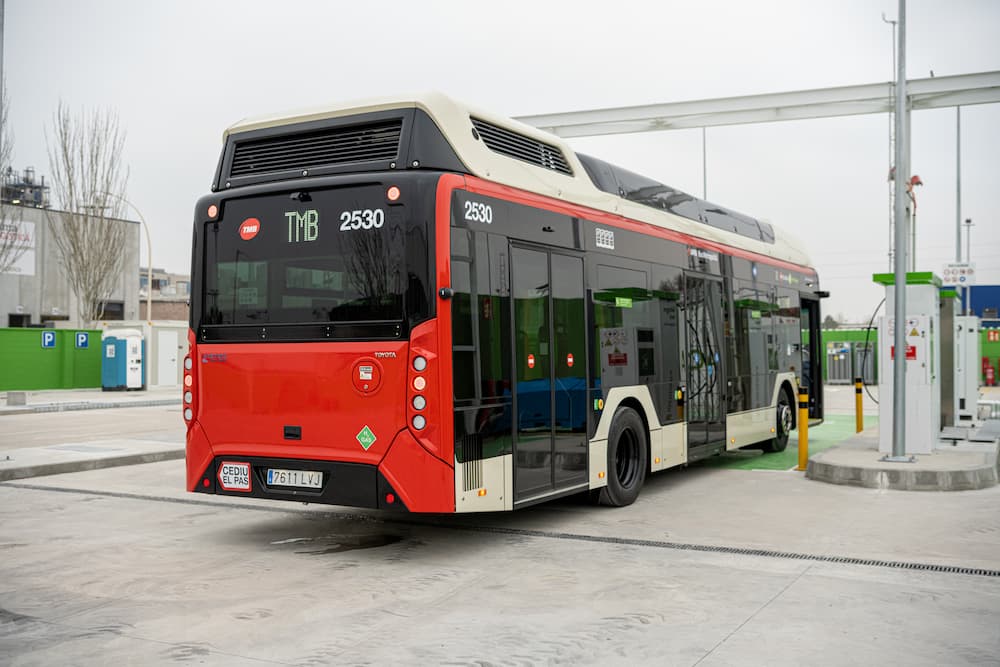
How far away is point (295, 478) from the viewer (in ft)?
24.3

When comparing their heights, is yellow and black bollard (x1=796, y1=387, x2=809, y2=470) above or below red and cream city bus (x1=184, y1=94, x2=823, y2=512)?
below

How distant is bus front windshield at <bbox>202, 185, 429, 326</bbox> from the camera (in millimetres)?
7074

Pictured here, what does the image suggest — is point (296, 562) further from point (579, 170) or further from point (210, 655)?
point (579, 170)

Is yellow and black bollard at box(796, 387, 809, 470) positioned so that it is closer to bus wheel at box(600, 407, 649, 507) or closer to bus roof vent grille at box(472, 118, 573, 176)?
bus wheel at box(600, 407, 649, 507)

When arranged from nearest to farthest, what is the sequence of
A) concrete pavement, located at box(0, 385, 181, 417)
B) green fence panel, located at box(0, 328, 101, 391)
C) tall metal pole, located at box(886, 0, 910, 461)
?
tall metal pole, located at box(886, 0, 910, 461), concrete pavement, located at box(0, 385, 181, 417), green fence panel, located at box(0, 328, 101, 391)

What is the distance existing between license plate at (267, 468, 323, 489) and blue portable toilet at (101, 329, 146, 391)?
87.8 ft

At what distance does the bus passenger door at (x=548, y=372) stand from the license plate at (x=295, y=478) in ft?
5.05

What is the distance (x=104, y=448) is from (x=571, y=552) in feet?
32.1

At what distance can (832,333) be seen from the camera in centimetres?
4178

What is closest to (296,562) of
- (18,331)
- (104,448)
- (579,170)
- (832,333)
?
(579,170)

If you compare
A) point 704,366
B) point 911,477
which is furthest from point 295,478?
point 911,477

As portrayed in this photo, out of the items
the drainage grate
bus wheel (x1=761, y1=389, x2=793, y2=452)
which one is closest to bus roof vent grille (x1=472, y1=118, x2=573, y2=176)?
the drainage grate

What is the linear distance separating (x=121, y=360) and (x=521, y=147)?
2689cm

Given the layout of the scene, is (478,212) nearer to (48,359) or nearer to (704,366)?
(704,366)
